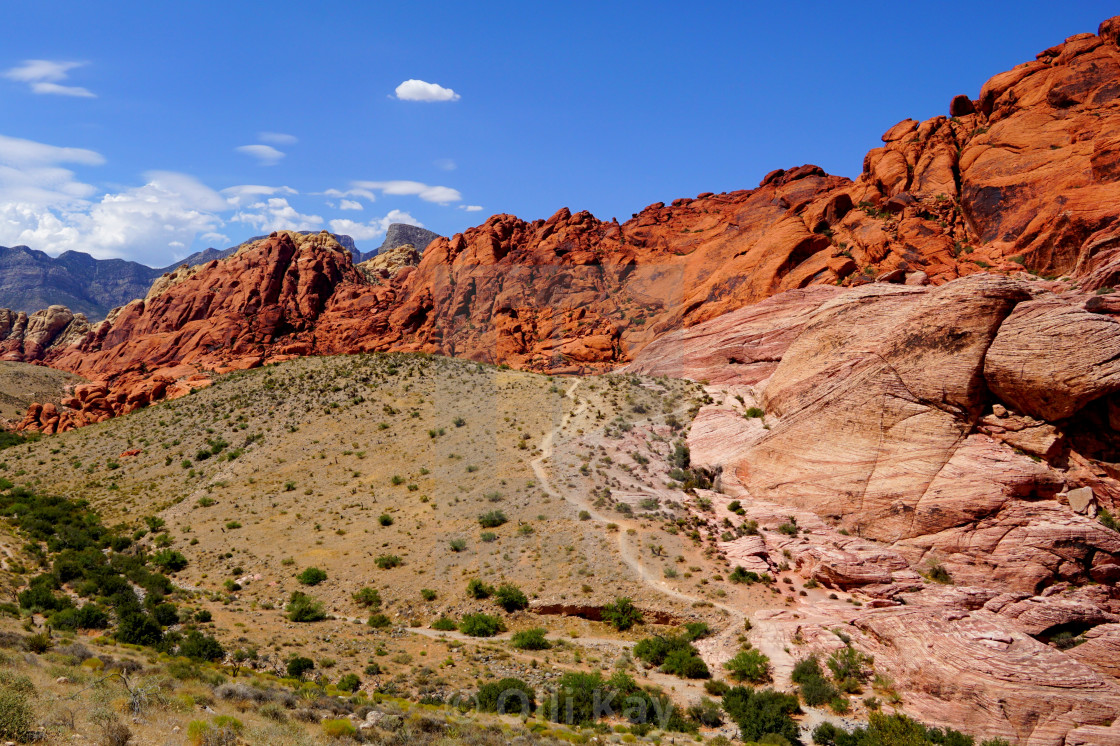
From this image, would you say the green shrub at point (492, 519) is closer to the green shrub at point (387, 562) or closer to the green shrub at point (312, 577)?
the green shrub at point (387, 562)

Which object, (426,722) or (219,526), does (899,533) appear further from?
(219,526)

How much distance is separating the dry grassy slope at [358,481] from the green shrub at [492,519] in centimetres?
38

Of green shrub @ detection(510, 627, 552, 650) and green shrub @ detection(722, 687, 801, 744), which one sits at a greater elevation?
green shrub @ detection(722, 687, 801, 744)

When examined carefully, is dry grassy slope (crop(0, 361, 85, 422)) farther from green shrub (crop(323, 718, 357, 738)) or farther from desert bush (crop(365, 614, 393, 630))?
green shrub (crop(323, 718, 357, 738))

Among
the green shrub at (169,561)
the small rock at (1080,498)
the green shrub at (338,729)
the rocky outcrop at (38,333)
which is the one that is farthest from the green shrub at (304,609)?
the rocky outcrop at (38,333)

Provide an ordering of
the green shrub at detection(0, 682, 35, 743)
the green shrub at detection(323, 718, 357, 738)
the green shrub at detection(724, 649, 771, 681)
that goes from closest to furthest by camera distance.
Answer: the green shrub at detection(0, 682, 35, 743) → the green shrub at detection(323, 718, 357, 738) → the green shrub at detection(724, 649, 771, 681)

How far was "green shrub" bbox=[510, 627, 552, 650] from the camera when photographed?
2269 cm

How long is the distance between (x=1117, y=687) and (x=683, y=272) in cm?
5226

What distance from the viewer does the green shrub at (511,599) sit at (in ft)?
83.1

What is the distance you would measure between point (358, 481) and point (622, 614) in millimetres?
20956

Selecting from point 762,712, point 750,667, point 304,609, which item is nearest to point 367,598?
point 304,609

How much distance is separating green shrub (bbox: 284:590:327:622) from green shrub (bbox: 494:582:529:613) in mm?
7323

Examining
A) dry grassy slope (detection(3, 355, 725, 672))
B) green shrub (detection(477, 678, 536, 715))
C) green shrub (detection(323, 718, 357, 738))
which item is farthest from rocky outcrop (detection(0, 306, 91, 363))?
green shrub (detection(323, 718, 357, 738))

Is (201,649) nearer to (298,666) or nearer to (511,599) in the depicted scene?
(298,666)
